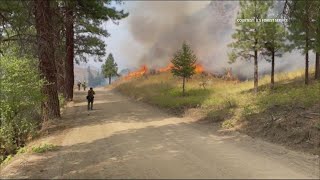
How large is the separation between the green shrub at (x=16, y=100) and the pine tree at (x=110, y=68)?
80.1 metres

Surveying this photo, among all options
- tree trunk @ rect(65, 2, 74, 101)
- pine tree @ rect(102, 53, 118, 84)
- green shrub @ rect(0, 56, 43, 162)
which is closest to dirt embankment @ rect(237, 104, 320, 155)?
green shrub @ rect(0, 56, 43, 162)

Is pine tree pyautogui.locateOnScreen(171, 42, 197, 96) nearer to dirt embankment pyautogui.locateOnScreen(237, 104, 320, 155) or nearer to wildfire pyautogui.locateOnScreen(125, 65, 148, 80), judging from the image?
dirt embankment pyautogui.locateOnScreen(237, 104, 320, 155)

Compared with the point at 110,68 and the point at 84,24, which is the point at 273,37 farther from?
the point at 110,68

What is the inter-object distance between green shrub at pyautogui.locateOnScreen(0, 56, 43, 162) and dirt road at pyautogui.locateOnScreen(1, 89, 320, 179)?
5.01 ft

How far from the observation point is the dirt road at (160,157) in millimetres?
9641

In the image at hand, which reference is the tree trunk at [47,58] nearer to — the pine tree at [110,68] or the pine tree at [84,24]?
the pine tree at [84,24]

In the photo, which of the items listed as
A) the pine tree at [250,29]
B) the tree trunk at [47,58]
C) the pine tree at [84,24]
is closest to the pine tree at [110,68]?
the pine tree at [84,24]

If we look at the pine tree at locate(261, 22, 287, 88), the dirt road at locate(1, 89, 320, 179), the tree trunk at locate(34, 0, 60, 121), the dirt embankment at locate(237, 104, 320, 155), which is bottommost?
the dirt road at locate(1, 89, 320, 179)

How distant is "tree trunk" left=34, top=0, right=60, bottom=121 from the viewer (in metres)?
19.3

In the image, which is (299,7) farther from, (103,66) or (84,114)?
(103,66)

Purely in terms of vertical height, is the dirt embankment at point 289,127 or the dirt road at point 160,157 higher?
the dirt embankment at point 289,127

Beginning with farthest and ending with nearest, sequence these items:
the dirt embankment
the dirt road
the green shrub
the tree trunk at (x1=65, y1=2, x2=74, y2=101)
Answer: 1. the tree trunk at (x1=65, y1=2, x2=74, y2=101)
2. the green shrub
3. the dirt embankment
4. the dirt road

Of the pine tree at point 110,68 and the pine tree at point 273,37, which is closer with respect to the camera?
the pine tree at point 273,37

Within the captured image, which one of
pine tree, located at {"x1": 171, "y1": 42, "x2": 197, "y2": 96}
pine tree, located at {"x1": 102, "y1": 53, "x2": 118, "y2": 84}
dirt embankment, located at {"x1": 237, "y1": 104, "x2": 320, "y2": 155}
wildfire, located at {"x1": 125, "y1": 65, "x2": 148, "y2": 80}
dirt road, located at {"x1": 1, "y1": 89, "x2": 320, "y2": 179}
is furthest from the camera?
pine tree, located at {"x1": 102, "y1": 53, "x2": 118, "y2": 84}
